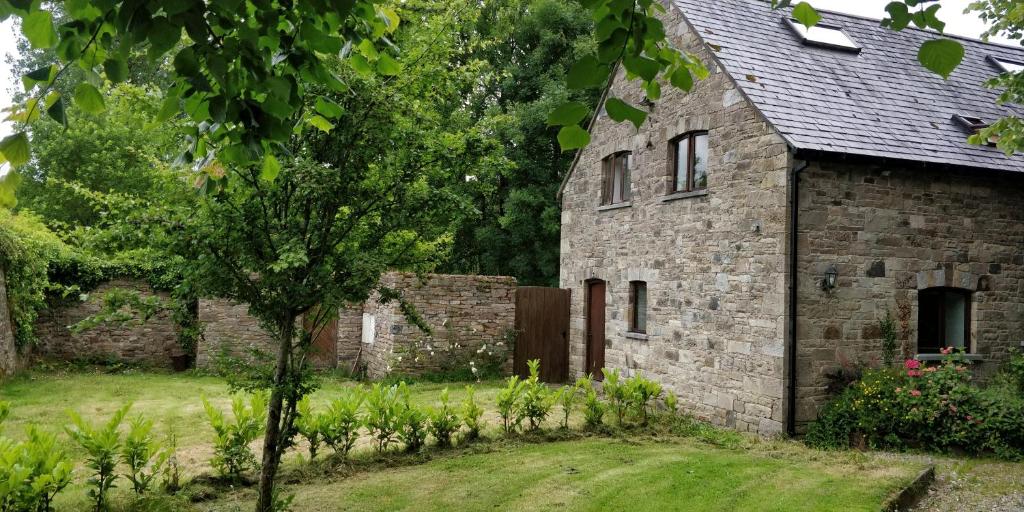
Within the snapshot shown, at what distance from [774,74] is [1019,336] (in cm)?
546

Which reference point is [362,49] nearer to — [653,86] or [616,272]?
[653,86]

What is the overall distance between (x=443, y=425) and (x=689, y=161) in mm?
6134

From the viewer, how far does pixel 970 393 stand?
9.28 m

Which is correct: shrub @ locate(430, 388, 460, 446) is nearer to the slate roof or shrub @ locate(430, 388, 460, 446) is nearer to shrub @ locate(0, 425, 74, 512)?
shrub @ locate(0, 425, 74, 512)

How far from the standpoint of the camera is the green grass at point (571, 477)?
A: 652 centimetres

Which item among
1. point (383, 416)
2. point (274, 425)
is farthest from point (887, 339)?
point (274, 425)

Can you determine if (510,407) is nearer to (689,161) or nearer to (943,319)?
(689,161)

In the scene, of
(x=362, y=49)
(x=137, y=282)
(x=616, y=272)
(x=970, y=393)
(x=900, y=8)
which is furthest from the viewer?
(x=137, y=282)

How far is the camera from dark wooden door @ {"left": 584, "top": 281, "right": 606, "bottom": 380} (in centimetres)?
1452

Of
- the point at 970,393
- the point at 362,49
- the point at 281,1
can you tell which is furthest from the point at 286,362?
the point at 970,393

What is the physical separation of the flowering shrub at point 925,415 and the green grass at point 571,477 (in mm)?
794

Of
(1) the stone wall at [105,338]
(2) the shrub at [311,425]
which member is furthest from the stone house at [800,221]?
(1) the stone wall at [105,338]

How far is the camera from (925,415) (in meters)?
9.17

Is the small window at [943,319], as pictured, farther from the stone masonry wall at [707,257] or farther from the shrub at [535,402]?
the shrub at [535,402]
